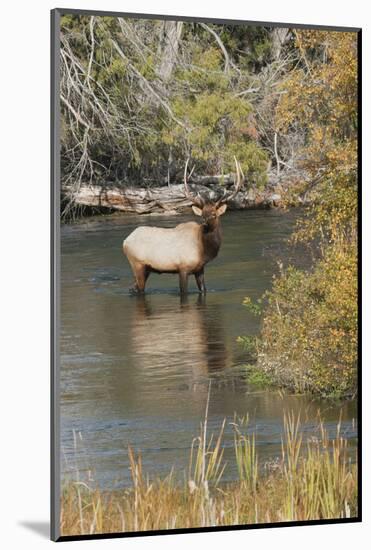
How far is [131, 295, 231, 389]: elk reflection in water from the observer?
26.2 ft

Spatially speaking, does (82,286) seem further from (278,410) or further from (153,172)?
(278,410)

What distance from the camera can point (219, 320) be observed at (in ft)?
26.9

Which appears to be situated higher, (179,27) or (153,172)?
(179,27)

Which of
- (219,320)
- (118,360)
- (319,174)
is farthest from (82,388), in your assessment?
(319,174)

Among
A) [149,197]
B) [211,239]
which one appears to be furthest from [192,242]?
[149,197]

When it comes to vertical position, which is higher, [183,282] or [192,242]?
[192,242]

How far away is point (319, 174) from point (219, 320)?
1085 mm

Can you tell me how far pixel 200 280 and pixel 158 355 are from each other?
21.6 inches

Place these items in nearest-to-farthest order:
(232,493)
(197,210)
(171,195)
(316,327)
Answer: (232,493) → (171,195) → (197,210) → (316,327)

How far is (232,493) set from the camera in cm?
798

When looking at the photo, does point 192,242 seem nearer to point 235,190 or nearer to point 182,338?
point 235,190

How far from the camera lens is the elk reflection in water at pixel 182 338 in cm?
798

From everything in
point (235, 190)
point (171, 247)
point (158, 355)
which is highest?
point (235, 190)

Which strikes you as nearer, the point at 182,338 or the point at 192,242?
the point at 182,338
